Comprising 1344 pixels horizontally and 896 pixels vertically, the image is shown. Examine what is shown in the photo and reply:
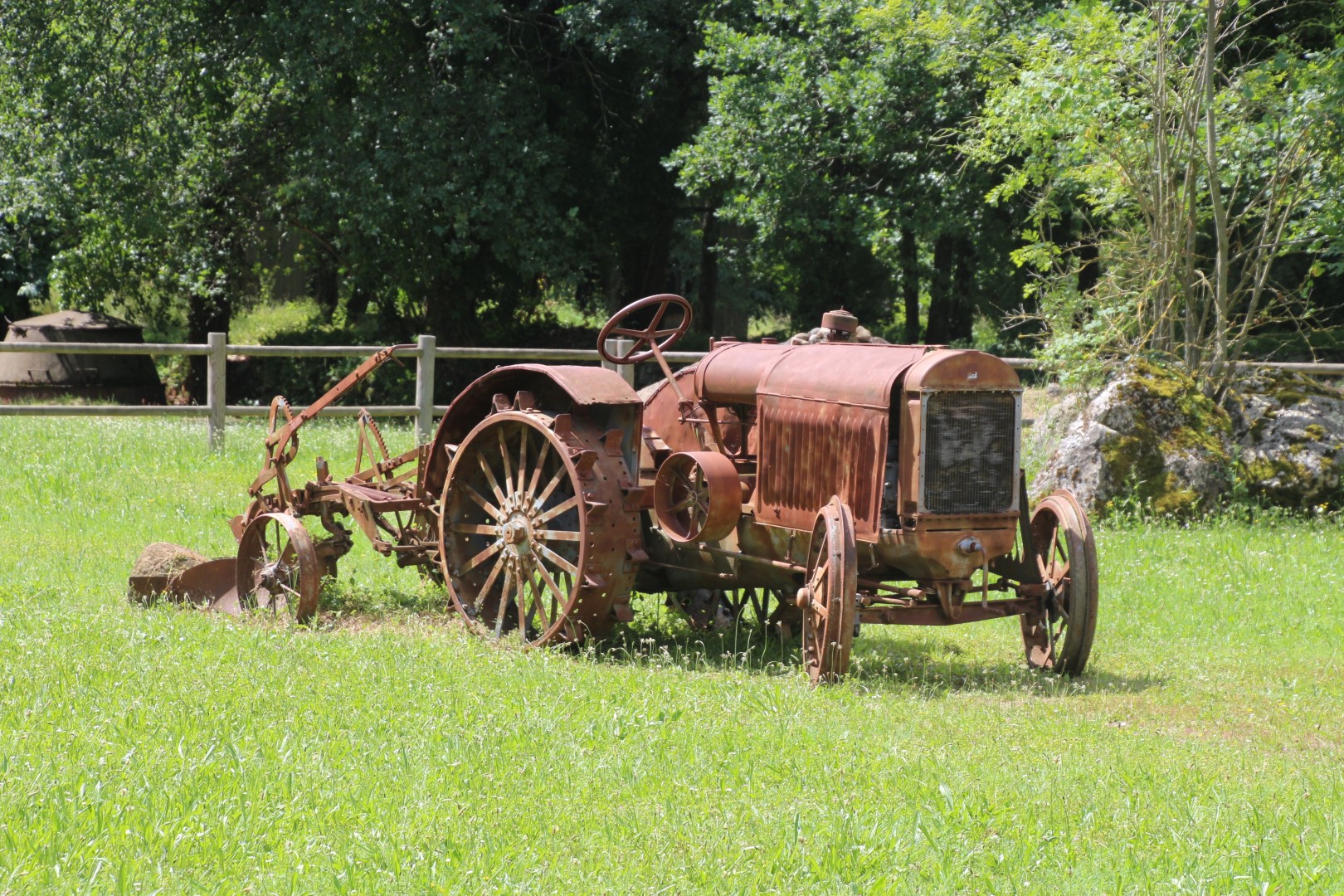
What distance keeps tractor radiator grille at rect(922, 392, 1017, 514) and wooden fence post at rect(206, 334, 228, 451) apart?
29.7 ft

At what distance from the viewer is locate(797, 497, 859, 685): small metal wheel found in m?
5.98

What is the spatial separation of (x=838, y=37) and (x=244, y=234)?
9270 millimetres

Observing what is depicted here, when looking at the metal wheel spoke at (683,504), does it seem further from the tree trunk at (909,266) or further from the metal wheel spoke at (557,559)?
the tree trunk at (909,266)

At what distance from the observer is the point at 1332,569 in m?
9.73

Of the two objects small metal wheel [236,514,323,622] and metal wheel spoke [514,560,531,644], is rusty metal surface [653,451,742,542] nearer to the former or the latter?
metal wheel spoke [514,560,531,644]

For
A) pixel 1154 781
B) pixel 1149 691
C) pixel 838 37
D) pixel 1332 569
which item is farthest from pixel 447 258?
pixel 1154 781

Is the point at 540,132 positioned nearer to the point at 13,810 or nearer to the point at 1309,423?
the point at 1309,423

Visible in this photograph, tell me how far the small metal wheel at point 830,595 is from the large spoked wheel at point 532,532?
0.93 meters

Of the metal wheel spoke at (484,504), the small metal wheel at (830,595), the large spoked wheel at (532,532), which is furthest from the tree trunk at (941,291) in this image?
the small metal wheel at (830,595)

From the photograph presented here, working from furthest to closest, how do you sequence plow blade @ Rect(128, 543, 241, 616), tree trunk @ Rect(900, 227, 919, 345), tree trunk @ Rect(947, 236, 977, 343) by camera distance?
tree trunk @ Rect(947, 236, 977, 343)
tree trunk @ Rect(900, 227, 919, 345)
plow blade @ Rect(128, 543, 241, 616)

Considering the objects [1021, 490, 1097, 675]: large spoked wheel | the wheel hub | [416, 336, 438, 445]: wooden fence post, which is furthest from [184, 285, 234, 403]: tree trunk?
[1021, 490, 1097, 675]: large spoked wheel

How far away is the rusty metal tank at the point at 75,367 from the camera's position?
20.6 m

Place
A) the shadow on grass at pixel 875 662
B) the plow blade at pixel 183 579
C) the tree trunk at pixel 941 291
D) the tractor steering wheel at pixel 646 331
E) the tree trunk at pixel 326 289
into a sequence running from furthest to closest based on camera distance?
1. the tree trunk at pixel 326 289
2. the tree trunk at pixel 941 291
3. the plow blade at pixel 183 579
4. the tractor steering wheel at pixel 646 331
5. the shadow on grass at pixel 875 662

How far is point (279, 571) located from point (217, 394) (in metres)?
6.46
